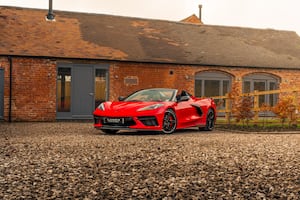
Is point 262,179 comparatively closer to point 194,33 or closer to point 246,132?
point 246,132

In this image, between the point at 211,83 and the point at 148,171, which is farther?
the point at 211,83

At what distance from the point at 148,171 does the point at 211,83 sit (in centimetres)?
1903

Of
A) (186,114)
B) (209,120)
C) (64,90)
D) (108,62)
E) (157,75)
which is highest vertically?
(108,62)

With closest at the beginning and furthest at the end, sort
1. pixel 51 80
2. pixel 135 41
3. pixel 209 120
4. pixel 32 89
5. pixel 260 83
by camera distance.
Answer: pixel 209 120
pixel 32 89
pixel 51 80
pixel 135 41
pixel 260 83

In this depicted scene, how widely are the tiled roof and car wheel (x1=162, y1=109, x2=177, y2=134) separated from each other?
10.1m

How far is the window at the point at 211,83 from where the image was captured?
24.2 m

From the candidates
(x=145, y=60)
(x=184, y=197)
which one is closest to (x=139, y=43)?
(x=145, y=60)

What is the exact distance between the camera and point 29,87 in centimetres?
2094

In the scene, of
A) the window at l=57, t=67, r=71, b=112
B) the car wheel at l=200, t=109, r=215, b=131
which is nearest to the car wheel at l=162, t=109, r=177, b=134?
the car wheel at l=200, t=109, r=215, b=131

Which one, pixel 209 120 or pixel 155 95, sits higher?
pixel 155 95

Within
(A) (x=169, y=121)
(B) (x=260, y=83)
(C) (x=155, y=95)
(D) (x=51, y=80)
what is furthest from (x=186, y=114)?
(B) (x=260, y=83)

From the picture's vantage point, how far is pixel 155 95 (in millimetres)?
13078

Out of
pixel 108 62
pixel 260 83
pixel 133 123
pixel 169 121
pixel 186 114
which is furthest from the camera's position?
pixel 260 83

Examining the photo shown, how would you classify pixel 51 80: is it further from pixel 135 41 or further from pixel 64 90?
pixel 135 41
